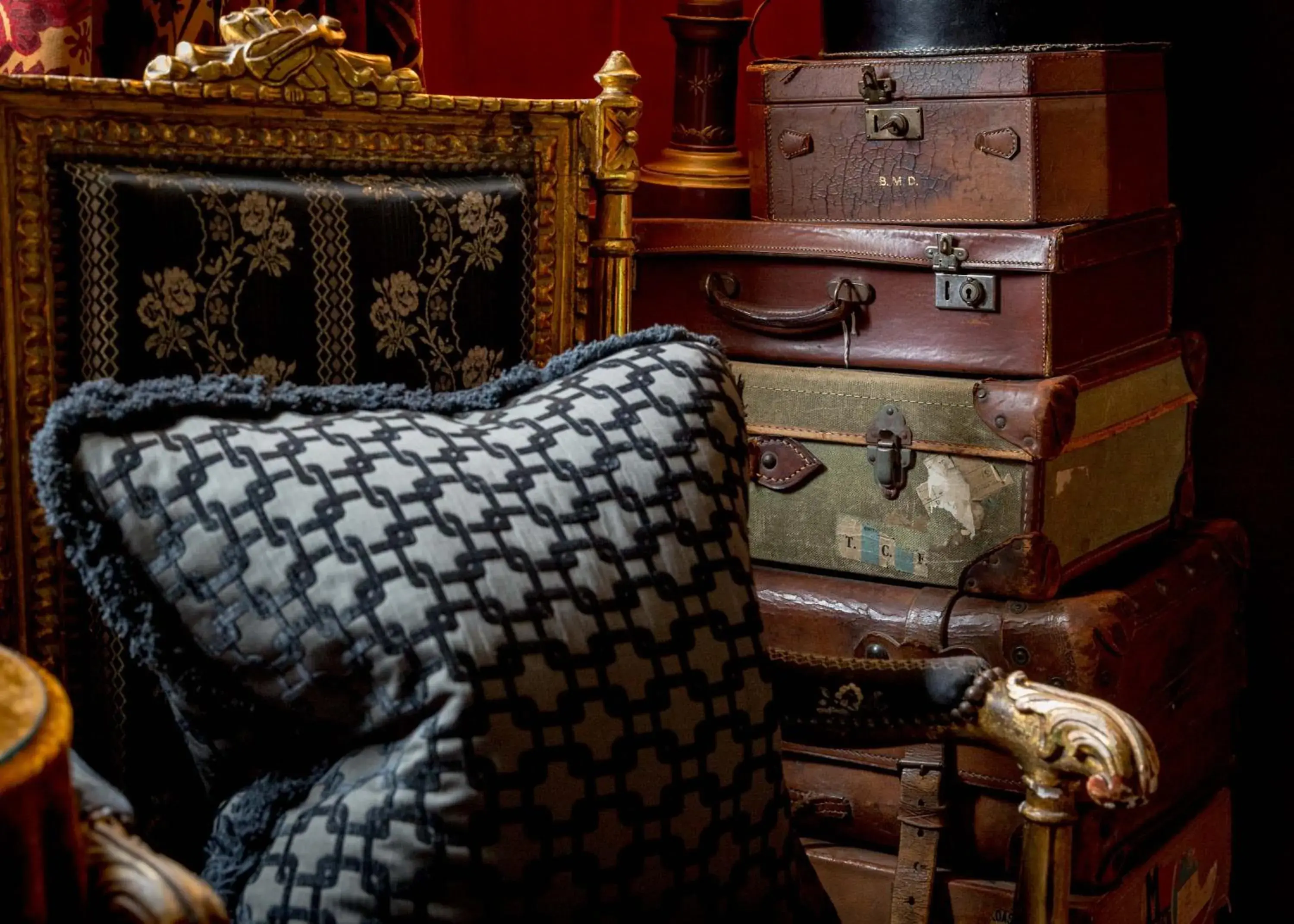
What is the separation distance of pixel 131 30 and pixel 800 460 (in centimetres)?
87

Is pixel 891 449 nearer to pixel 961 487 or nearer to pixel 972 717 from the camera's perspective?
pixel 961 487

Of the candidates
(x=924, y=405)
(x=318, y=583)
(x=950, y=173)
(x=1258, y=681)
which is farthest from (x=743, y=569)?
(x=1258, y=681)

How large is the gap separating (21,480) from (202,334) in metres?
0.16

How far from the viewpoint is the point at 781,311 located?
1712 mm

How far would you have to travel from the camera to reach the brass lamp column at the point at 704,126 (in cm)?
182

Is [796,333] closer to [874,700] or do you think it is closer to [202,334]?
[874,700]

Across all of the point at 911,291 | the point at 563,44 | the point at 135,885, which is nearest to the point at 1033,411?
the point at 911,291

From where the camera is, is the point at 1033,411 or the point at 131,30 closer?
the point at 131,30

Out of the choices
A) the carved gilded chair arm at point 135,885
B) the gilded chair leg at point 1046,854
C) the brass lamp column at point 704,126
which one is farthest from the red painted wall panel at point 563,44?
the carved gilded chair arm at point 135,885

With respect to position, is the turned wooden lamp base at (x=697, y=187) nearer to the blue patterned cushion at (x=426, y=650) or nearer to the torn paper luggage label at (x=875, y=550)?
the torn paper luggage label at (x=875, y=550)

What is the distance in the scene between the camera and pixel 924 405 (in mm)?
1619

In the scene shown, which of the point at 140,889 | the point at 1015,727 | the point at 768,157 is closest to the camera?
the point at 140,889

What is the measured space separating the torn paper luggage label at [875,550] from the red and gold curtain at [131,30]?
72 cm

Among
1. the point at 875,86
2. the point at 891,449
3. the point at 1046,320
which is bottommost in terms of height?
the point at 891,449
